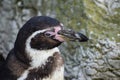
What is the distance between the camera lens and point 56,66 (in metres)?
4.45

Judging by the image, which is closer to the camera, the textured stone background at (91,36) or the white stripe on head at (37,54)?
the white stripe on head at (37,54)

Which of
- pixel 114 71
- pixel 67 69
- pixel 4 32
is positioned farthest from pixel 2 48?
pixel 114 71

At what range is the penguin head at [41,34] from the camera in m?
4.29

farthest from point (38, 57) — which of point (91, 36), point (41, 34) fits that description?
point (91, 36)

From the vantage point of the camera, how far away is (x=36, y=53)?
4344mm

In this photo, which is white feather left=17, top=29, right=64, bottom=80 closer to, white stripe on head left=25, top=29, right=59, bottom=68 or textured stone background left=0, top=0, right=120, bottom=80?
white stripe on head left=25, top=29, right=59, bottom=68

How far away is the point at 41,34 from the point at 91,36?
0.80 m

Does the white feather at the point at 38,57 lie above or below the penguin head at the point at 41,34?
below

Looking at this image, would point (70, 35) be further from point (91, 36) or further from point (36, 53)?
point (91, 36)

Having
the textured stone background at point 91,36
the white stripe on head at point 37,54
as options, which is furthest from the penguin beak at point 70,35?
the textured stone background at point 91,36

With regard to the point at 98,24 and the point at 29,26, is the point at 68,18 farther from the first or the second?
the point at 29,26

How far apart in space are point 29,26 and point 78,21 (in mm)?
853

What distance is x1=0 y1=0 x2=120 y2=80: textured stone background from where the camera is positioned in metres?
4.96

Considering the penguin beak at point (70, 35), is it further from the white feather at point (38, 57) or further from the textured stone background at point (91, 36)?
the textured stone background at point (91, 36)
